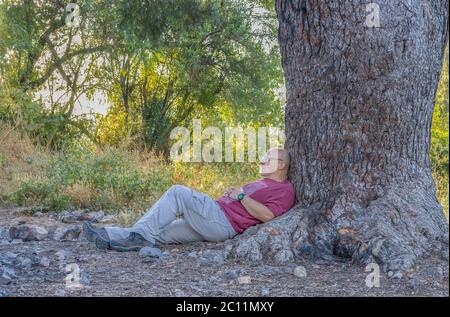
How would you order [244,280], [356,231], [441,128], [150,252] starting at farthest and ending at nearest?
[441,128], [150,252], [356,231], [244,280]

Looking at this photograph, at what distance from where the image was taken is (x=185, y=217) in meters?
5.48

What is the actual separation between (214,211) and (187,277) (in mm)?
963

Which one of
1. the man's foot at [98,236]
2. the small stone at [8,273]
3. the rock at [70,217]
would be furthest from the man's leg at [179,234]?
the rock at [70,217]

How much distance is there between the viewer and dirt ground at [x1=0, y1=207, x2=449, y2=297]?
412 cm

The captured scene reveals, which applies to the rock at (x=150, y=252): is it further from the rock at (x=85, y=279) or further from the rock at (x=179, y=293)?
the rock at (x=179, y=293)

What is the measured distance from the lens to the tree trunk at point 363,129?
4793mm

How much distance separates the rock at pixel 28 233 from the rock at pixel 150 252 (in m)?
1.52

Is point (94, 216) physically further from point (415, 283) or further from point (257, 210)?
point (415, 283)

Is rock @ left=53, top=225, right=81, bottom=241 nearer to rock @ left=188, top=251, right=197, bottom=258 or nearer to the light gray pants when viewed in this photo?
the light gray pants

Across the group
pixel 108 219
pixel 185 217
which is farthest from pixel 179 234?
pixel 108 219

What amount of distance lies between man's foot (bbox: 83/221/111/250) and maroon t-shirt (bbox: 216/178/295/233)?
104cm

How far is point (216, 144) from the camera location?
13812 millimetres

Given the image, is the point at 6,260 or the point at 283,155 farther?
the point at 283,155

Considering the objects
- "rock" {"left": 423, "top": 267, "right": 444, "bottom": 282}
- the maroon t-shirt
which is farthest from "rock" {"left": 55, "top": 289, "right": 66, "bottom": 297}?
"rock" {"left": 423, "top": 267, "right": 444, "bottom": 282}
